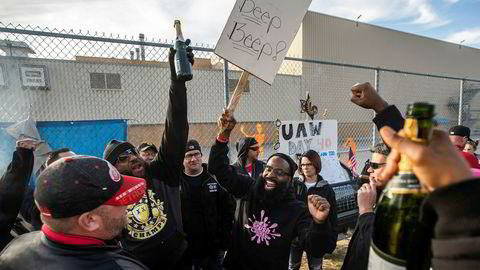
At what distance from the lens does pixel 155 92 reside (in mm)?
11117

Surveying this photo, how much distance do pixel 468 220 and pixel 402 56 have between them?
30.5 m

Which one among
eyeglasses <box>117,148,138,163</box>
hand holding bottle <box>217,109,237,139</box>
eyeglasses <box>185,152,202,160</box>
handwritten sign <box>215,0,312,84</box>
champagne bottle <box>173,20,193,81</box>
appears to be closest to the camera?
champagne bottle <box>173,20,193,81</box>

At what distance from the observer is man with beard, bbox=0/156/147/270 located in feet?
4.07

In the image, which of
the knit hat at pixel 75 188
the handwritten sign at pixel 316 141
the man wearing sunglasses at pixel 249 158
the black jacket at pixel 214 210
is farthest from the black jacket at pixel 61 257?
the handwritten sign at pixel 316 141

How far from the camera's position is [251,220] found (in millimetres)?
2684

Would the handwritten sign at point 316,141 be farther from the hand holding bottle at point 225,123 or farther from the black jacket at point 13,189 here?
the black jacket at point 13,189

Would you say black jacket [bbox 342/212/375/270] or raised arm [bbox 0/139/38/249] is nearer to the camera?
black jacket [bbox 342/212/375/270]

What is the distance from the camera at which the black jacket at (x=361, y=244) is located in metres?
1.62

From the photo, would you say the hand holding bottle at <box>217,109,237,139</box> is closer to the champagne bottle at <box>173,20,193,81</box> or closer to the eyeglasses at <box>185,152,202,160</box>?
the champagne bottle at <box>173,20,193,81</box>

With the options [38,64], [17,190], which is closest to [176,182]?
[17,190]

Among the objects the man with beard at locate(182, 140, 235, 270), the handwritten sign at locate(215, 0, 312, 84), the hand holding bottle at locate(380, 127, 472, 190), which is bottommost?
the man with beard at locate(182, 140, 235, 270)

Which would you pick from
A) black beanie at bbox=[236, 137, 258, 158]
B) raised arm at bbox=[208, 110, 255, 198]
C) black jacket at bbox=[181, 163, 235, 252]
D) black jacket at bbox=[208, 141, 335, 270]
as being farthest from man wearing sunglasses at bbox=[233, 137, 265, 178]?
black jacket at bbox=[208, 141, 335, 270]

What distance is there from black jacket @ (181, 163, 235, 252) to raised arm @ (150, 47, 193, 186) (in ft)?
2.98

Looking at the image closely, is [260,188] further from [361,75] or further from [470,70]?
[470,70]
